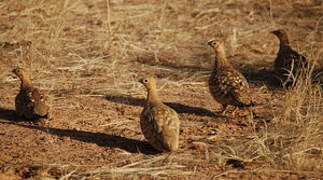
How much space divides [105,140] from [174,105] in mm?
1658

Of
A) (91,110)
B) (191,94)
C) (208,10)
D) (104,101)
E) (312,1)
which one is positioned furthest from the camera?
(312,1)

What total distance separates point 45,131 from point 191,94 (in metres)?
2.71

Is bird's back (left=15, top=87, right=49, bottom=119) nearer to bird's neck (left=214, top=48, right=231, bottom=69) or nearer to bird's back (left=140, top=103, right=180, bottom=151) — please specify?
bird's back (left=140, top=103, right=180, bottom=151)

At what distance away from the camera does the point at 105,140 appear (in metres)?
5.75

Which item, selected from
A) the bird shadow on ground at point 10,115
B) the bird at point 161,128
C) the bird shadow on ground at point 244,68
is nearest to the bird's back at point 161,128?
the bird at point 161,128

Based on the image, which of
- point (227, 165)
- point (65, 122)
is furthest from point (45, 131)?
point (227, 165)

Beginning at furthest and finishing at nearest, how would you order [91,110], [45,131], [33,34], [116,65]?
[33,34], [116,65], [91,110], [45,131]

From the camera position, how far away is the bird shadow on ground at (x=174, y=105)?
6.89m

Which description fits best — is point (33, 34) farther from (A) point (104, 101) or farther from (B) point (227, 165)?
(B) point (227, 165)

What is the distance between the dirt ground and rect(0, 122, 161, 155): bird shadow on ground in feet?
0.04

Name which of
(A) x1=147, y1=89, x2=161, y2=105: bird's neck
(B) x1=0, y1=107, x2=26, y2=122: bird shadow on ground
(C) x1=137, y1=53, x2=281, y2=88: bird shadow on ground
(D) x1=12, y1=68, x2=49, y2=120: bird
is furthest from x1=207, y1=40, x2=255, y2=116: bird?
(B) x1=0, y1=107, x2=26, y2=122: bird shadow on ground

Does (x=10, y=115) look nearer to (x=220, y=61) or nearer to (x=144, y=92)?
(x=144, y=92)

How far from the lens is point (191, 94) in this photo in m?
7.70

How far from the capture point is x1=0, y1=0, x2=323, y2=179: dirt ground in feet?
16.4
